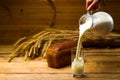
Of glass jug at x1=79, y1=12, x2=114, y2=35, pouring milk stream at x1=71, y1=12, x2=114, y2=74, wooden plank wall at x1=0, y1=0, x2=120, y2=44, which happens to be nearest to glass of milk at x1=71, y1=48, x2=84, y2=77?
pouring milk stream at x1=71, y1=12, x2=114, y2=74

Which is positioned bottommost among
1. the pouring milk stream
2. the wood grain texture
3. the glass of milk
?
the wood grain texture

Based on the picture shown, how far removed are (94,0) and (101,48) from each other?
1.20ft

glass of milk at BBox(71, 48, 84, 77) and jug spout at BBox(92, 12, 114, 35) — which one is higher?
jug spout at BBox(92, 12, 114, 35)

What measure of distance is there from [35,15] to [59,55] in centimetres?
46

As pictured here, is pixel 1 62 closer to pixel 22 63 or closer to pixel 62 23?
pixel 22 63

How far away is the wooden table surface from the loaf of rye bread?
0.07ft

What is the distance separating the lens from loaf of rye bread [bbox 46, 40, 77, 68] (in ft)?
4.14

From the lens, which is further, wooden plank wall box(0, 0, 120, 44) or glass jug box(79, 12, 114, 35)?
wooden plank wall box(0, 0, 120, 44)

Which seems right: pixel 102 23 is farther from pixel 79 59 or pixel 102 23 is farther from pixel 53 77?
pixel 53 77

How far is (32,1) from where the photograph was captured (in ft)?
5.35

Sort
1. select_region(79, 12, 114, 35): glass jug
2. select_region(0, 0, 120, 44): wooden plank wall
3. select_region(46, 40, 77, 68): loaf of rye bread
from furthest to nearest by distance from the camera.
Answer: select_region(0, 0, 120, 44): wooden plank wall → select_region(46, 40, 77, 68): loaf of rye bread → select_region(79, 12, 114, 35): glass jug

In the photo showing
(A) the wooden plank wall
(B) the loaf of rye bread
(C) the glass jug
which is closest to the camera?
(C) the glass jug

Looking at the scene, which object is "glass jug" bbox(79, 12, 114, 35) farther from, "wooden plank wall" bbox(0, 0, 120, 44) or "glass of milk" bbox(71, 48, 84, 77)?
"wooden plank wall" bbox(0, 0, 120, 44)

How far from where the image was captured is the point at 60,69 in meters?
1.26
